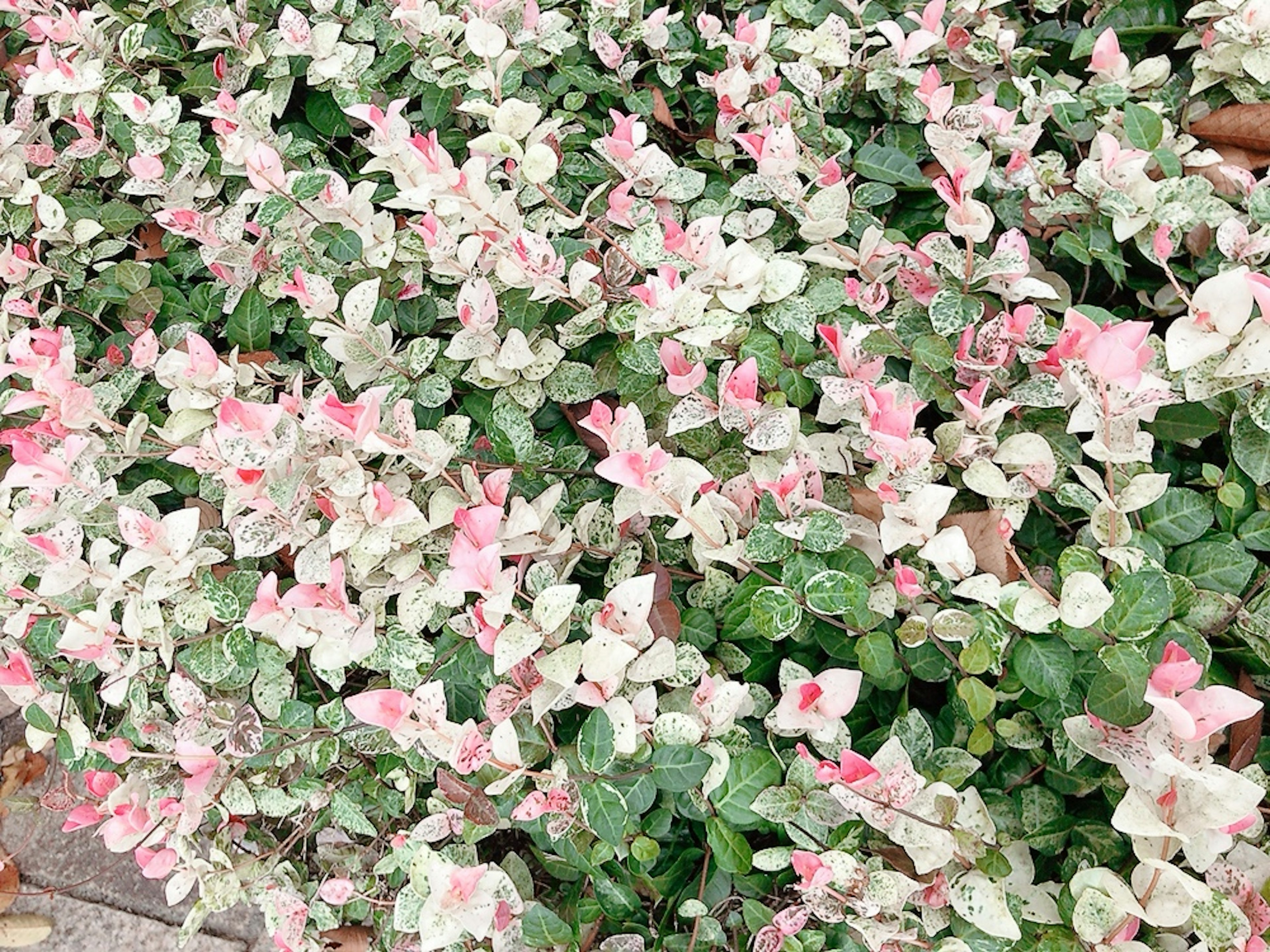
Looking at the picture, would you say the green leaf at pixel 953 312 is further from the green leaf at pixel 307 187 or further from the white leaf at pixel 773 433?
the green leaf at pixel 307 187

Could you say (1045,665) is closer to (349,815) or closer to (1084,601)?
(1084,601)

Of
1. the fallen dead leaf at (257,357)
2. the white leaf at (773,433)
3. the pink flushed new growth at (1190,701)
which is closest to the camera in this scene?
the pink flushed new growth at (1190,701)

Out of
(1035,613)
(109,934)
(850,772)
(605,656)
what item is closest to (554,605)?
(605,656)

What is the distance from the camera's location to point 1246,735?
3.02ft

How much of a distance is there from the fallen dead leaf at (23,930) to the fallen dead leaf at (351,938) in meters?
0.81

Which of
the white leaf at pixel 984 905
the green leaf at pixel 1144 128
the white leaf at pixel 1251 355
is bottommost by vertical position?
the white leaf at pixel 984 905

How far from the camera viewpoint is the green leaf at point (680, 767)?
3.09ft

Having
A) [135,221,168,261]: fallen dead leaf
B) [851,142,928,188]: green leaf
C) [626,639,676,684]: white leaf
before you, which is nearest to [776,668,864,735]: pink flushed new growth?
[626,639,676,684]: white leaf

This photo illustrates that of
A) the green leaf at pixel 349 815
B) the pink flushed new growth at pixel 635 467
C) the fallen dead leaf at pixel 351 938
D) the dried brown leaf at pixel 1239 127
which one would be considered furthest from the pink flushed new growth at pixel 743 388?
the fallen dead leaf at pixel 351 938

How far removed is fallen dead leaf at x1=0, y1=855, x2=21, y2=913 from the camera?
1863 mm

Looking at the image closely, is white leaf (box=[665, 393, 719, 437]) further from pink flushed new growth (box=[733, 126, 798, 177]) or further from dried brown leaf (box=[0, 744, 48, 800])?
dried brown leaf (box=[0, 744, 48, 800])

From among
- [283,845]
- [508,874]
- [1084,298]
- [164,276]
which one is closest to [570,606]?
[508,874]

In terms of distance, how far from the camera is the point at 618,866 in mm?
1046

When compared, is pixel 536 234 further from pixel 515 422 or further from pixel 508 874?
pixel 508 874
